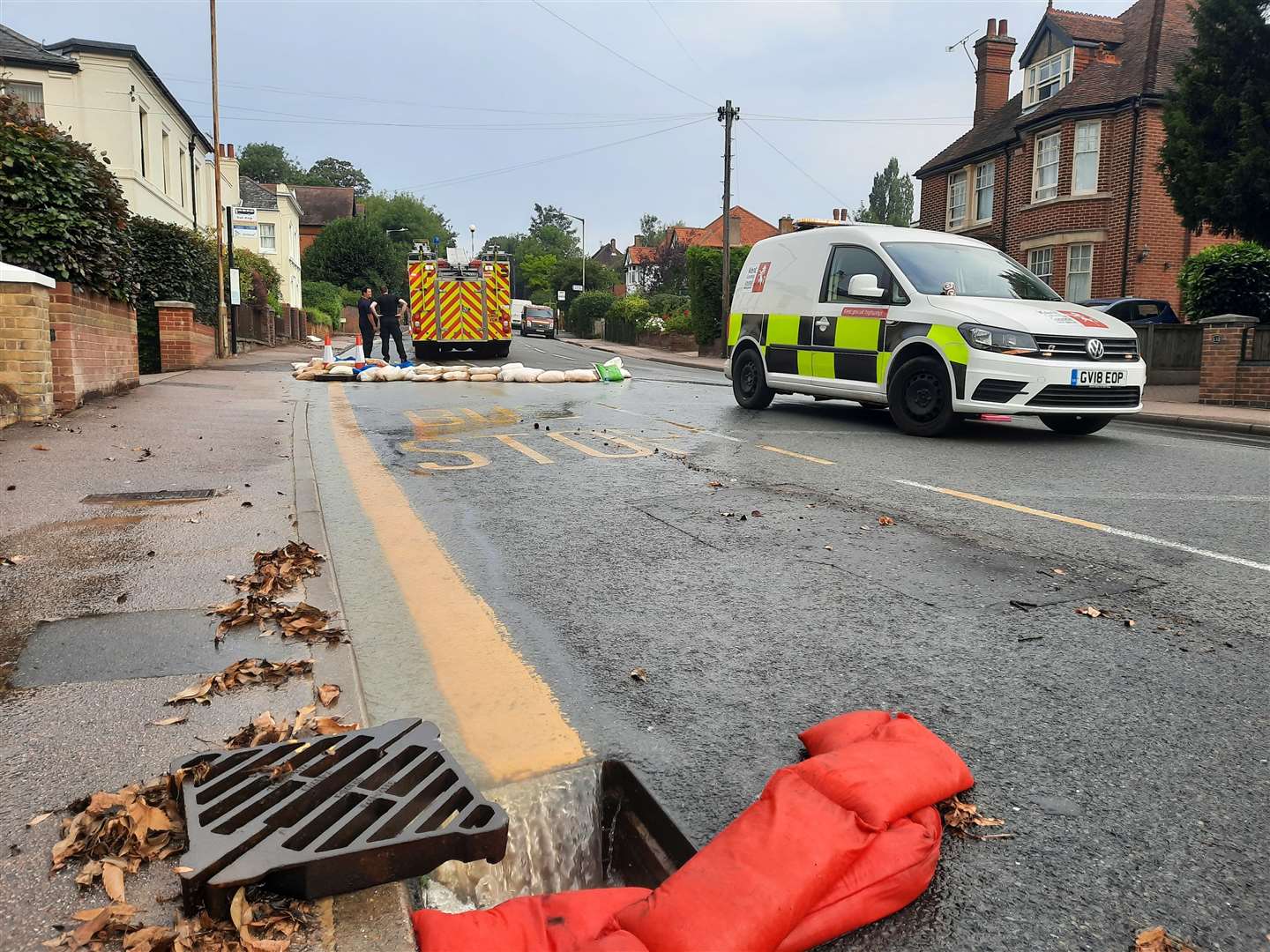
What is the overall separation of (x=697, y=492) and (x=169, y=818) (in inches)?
186

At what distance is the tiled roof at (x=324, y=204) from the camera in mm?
80688

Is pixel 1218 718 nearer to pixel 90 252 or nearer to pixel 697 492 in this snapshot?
pixel 697 492

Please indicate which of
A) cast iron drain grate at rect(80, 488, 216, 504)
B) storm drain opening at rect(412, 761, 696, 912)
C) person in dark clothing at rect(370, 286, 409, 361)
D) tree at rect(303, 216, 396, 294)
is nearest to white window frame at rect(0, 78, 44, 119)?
person in dark clothing at rect(370, 286, 409, 361)

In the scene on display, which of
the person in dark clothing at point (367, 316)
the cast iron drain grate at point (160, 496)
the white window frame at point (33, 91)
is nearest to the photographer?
the cast iron drain grate at point (160, 496)

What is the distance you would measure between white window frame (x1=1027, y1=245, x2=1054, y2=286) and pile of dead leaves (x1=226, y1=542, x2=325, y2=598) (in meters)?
26.7

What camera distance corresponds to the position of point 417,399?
1384 centimetres

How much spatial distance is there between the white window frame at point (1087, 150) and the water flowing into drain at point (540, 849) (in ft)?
93.2

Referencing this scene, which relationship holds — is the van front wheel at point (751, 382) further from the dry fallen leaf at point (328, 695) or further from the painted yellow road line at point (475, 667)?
the dry fallen leaf at point (328, 695)

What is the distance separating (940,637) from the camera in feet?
12.3

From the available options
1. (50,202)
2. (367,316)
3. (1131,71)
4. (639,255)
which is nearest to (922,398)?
(50,202)

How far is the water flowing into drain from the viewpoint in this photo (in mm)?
2324

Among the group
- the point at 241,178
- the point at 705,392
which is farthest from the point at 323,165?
the point at 705,392

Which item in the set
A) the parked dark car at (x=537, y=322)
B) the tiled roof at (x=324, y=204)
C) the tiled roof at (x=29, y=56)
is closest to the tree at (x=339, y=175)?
the tiled roof at (x=324, y=204)

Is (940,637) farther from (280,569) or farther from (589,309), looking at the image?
(589,309)
